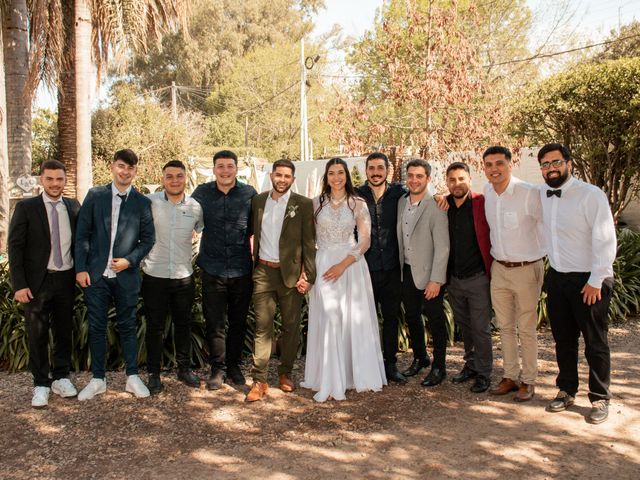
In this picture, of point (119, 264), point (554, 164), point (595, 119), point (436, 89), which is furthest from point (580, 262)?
point (595, 119)

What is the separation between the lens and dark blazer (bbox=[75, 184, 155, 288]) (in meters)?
4.96

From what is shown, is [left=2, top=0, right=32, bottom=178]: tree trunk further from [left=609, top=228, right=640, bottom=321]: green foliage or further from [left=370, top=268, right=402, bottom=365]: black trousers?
[left=609, top=228, right=640, bottom=321]: green foliage

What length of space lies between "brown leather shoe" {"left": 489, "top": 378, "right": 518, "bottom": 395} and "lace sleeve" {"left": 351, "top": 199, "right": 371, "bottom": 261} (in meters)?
1.73

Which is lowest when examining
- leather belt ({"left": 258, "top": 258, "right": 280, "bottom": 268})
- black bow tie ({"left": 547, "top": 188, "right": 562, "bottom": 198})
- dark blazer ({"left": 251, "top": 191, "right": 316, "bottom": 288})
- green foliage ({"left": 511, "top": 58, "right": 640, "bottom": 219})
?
leather belt ({"left": 258, "top": 258, "right": 280, "bottom": 268})

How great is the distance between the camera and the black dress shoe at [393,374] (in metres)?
5.43

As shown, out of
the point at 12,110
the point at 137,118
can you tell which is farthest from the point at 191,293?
the point at 137,118

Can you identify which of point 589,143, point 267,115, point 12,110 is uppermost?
point 267,115

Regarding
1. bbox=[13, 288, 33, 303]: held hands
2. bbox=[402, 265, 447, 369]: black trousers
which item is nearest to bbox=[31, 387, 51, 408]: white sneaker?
bbox=[13, 288, 33, 303]: held hands

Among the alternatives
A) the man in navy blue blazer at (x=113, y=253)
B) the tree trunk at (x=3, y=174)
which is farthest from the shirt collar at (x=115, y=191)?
the tree trunk at (x=3, y=174)

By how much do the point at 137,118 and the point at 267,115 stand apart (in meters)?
19.8

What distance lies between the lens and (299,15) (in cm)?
4838

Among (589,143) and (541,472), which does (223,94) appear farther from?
(541,472)

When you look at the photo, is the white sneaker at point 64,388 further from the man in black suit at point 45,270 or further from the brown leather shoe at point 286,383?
the brown leather shoe at point 286,383

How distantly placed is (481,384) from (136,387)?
3.14 m
